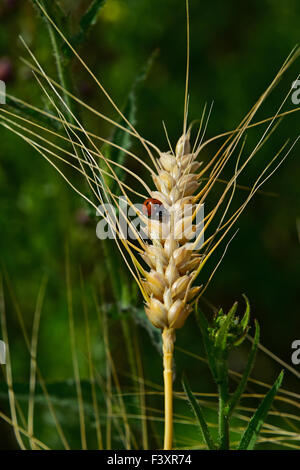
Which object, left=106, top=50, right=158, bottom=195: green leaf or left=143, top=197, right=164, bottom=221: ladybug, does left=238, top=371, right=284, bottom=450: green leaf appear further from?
left=106, top=50, right=158, bottom=195: green leaf

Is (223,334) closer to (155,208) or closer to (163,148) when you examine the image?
(155,208)

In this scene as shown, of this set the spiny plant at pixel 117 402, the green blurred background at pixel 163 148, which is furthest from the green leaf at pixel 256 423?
the green blurred background at pixel 163 148

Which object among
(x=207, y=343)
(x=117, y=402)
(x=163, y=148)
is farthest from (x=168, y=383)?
(x=163, y=148)

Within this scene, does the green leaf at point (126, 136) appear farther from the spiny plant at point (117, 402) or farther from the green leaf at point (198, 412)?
the green leaf at point (198, 412)

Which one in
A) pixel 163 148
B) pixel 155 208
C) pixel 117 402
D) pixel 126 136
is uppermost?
pixel 163 148

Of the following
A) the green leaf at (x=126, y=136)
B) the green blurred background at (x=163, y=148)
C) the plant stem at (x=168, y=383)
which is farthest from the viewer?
the green blurred background at (x=163, y=148)

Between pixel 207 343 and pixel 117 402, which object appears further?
pixel 117 402

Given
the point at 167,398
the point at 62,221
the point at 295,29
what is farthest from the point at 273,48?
the point at 167,398
